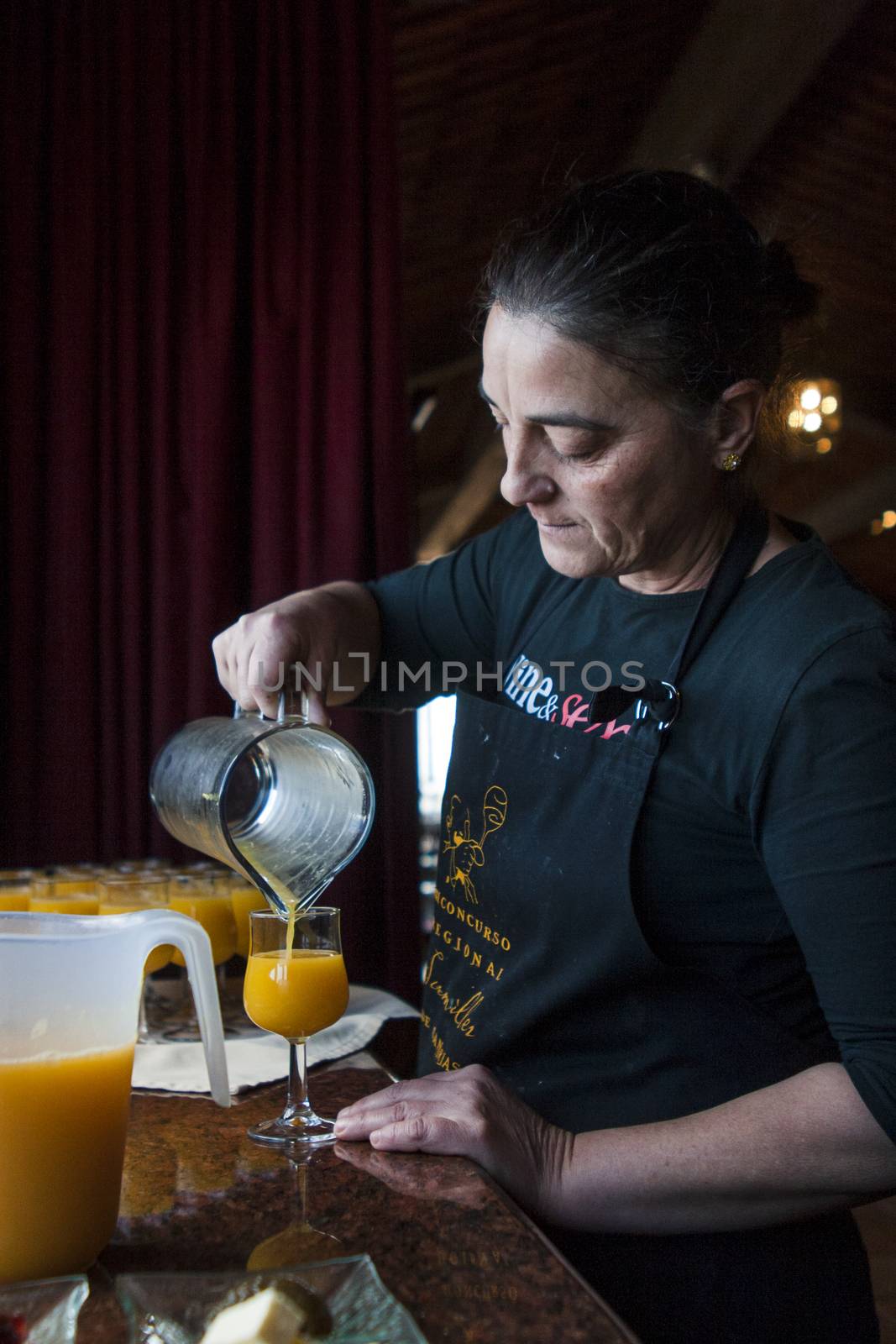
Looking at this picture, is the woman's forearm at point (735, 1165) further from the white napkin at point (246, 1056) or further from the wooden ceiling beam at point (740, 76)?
the wooden ceiling beam at point (740, 76)

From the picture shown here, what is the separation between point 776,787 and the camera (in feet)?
3.36

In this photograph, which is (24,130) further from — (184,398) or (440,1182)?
(440,1182)

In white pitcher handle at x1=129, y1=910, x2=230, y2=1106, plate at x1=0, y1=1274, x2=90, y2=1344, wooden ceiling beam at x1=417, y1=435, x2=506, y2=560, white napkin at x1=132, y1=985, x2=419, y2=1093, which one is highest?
wooden ceiling beam at x1=417, y1=435, x2=506, y2=560

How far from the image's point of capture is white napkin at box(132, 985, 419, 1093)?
1.18 meters

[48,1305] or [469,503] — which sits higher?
[469,503]

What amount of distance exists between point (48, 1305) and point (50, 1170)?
0.29ft

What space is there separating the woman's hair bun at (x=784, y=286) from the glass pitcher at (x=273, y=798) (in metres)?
0.66

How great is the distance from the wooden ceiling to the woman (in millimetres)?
1544

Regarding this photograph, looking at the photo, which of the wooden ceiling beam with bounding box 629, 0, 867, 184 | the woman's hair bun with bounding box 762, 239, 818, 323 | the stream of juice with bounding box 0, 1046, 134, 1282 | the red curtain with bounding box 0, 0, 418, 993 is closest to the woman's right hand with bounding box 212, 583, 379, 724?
the stream of juice with bounding box 0, 1046, 134, 1282

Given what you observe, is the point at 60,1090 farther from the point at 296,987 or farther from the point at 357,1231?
the point at 296,987

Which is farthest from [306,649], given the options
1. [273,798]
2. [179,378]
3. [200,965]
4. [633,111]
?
[633,111]

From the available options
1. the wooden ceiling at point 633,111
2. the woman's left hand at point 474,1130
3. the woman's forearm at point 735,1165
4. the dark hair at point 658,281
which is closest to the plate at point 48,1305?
the woman's left hand at point 474,1130

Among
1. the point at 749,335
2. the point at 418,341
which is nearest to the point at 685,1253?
the point at 749,335

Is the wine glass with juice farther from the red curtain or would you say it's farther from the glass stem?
the red curtain
